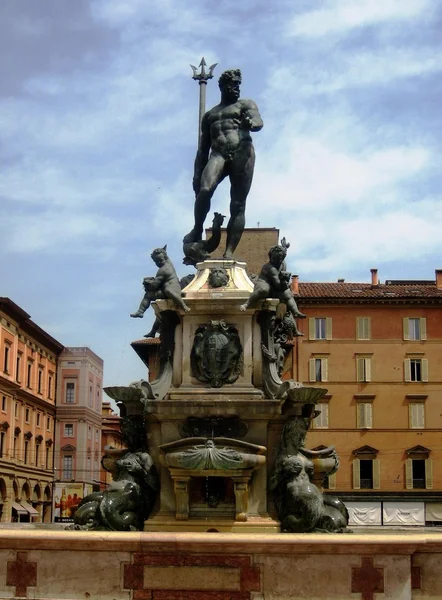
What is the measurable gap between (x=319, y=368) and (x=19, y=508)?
22.5 metres

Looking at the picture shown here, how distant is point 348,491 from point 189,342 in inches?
1942

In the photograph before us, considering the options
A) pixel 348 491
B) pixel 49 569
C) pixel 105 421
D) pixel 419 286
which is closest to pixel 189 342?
pixel 49 569

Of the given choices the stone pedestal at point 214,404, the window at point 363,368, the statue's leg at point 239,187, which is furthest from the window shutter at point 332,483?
the stone pedestal at point 214,404

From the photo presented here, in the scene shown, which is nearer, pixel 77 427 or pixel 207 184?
pixel 207 184

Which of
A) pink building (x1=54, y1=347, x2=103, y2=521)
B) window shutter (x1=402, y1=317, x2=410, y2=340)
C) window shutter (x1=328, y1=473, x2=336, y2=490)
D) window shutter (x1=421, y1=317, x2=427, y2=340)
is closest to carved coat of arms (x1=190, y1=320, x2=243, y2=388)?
window shutter (x1=328, y1=473, x2=336, y2=490)

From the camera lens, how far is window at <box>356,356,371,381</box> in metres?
63.1

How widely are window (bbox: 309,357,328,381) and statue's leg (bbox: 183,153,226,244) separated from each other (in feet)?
163

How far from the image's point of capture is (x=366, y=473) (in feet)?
200

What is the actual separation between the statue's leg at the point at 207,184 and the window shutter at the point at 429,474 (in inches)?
1969

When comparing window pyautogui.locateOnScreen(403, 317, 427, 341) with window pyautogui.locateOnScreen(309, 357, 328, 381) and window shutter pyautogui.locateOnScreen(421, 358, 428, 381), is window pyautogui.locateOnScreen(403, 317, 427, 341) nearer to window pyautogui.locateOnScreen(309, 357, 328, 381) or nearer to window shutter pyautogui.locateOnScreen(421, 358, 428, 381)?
window shutter pyautogui.locateOnScreen(421, 358, 428, 381)

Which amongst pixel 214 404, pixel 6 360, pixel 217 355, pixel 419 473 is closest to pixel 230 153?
pixel 217 355

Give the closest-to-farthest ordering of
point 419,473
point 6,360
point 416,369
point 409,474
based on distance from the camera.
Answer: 1. point 409,474
2. point 419,473
3. point 416,369
4. point 6,360

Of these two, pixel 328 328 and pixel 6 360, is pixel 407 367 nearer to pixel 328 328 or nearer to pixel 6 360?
pixel 328 328

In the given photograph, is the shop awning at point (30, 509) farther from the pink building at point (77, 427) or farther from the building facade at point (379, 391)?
the building facade at point (379, 391)
